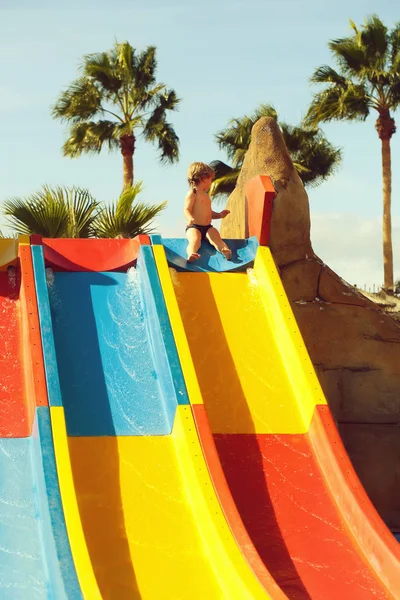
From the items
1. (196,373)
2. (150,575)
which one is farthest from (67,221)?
(150,575)

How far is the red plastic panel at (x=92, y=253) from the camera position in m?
8.47

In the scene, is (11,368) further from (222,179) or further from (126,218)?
(222,179)

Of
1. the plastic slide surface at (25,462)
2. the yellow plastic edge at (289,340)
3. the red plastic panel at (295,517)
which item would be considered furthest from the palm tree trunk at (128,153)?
the red plastic panel at (295,517)

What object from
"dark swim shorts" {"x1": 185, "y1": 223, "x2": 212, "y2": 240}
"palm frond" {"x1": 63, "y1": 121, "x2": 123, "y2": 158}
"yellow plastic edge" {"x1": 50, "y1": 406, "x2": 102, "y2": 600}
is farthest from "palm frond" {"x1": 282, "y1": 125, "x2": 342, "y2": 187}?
"yellow plastic edge" {"x1": 50, "y1": 406, "x2": 102, "y2": 600}

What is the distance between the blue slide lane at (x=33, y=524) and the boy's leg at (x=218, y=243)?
99.8 inches

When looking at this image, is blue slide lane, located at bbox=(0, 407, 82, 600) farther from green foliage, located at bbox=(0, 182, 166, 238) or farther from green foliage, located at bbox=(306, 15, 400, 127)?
green foliage, located at bbox=(306, 15, 400, 127)

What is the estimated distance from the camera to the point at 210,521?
21.5 ft

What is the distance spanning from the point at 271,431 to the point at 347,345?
146 inches

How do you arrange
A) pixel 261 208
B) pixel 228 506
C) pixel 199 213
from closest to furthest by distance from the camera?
pixel 228 506
pixel 261 208
pixel 199 213

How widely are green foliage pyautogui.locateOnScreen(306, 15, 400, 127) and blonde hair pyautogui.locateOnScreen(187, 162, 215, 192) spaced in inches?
589

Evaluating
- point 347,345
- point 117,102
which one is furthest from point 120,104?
point 347,345

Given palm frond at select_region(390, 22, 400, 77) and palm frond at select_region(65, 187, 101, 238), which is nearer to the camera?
palm frond at select_region(65, 187, 101, 238)

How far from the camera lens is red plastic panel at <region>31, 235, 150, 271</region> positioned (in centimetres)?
847

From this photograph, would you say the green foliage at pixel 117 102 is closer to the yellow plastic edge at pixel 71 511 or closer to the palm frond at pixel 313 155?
the palm frond at pixel 313 155
